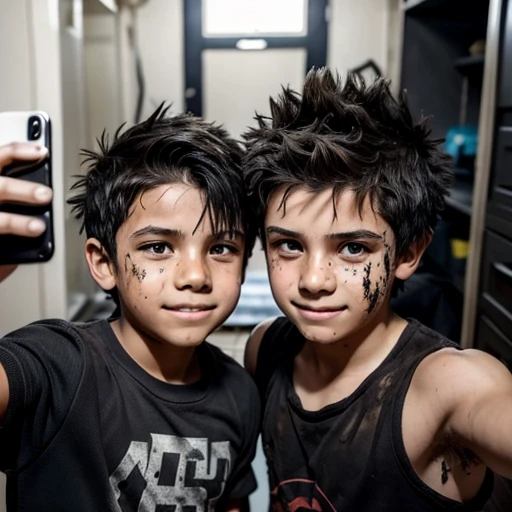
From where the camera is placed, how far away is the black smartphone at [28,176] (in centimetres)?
65

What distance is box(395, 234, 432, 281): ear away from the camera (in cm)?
82

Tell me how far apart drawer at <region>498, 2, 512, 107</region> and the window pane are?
1.51 m

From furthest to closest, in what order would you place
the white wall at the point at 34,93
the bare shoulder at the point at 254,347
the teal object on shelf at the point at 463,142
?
the teal object on shelf at the point at 463,142 < the white wall at the point at 34,93 < the bare shoulder at the point at 254,347

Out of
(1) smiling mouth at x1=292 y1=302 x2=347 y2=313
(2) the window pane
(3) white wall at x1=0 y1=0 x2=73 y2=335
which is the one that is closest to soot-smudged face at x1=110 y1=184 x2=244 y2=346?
(1) smiling mouth at x1=292 y1=302 x2=347 y2=313

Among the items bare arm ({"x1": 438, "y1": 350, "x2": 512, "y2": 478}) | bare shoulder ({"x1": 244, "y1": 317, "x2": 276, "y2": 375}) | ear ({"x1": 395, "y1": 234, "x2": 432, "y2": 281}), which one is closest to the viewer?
bare arm ({"x1": 438, "y1": 350, "x2": 512, "y2": 478})

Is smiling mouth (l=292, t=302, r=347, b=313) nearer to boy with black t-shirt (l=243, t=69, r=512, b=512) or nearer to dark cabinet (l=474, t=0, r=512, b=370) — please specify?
boy with black t-shirt (l=243, t=69, r=512, b=512)

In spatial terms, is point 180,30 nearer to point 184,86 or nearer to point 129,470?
point 184,86

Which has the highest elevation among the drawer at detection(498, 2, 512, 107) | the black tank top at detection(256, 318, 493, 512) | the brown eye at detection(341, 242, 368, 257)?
the drawer at detection(498, 2, 512, 107)

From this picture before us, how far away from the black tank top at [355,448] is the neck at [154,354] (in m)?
0.17

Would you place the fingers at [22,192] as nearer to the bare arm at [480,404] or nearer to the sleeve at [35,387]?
the sleeve at [35,387]

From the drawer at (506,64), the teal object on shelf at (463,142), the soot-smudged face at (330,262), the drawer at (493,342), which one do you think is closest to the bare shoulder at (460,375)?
the soot-smudged face at (330,262)

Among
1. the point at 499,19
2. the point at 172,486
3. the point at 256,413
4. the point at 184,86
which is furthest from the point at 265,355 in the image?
the point at 184,86

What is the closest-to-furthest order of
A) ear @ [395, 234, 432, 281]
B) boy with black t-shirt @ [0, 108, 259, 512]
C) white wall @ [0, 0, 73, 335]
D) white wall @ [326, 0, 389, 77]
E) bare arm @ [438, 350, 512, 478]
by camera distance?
bare arm @ [438, 350, 512, 478], boy with black t-shirt @ [0, 108, 259, 512], ear @ [395, 234, 432, 281], white wall @ [0, 0, 73, 335], white wall @ [326, 0, 389, 77]

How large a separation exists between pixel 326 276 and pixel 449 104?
206cm
